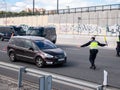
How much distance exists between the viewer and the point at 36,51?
17656 mm

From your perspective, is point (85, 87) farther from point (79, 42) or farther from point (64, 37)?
point (64, 37)

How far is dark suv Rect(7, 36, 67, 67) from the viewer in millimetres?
17172

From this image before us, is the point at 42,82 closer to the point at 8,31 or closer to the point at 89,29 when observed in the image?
the point at 8,31

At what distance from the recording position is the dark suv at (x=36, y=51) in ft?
56.3

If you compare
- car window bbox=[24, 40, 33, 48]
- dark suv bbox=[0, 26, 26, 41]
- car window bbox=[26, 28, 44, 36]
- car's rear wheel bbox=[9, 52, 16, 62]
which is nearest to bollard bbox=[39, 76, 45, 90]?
car window bbox=[24, 40, 33, 48]

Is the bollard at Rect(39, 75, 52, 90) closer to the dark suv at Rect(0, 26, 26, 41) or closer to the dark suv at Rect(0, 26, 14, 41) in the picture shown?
the dark suv at Rect(0, 26, 26, 41)

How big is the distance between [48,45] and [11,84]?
26.1 ft

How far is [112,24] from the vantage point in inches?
1804

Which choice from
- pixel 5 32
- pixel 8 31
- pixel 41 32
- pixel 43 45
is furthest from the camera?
pixel 5 32

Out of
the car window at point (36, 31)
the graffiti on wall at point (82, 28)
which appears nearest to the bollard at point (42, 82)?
the car window at point (36, 31)

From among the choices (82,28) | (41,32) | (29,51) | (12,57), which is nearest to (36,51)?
(29,51)

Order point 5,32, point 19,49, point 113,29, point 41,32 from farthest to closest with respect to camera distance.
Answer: point 5,32
point 113,29
point 41,32
point 19,49

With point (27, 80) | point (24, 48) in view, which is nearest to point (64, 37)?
point (24, 48)

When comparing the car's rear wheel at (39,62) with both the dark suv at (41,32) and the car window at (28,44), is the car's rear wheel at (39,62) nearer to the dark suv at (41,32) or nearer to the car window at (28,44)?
the car window at (28,44)
